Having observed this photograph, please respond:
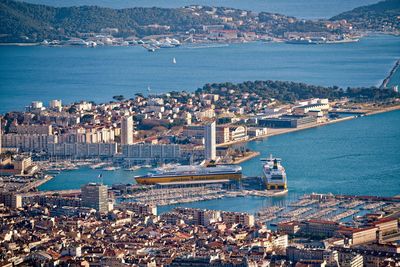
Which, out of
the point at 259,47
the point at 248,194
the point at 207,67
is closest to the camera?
the point at 248,194

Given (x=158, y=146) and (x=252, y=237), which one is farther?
(x=158, y=146)

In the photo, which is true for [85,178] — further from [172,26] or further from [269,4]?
[269,4]

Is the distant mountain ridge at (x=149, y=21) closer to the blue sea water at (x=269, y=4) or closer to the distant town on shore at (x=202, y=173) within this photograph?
the blue sea water at (x=269, y=4)

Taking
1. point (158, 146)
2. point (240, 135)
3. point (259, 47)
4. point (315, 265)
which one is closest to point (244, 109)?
point (240, 135)

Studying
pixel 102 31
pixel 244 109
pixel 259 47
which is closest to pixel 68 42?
pixel 102 31

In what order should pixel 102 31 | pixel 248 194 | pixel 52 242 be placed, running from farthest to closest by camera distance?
pixel 102 31 < pixel 248 194 < pixel 52 242

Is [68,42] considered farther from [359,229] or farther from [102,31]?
[359,229]
